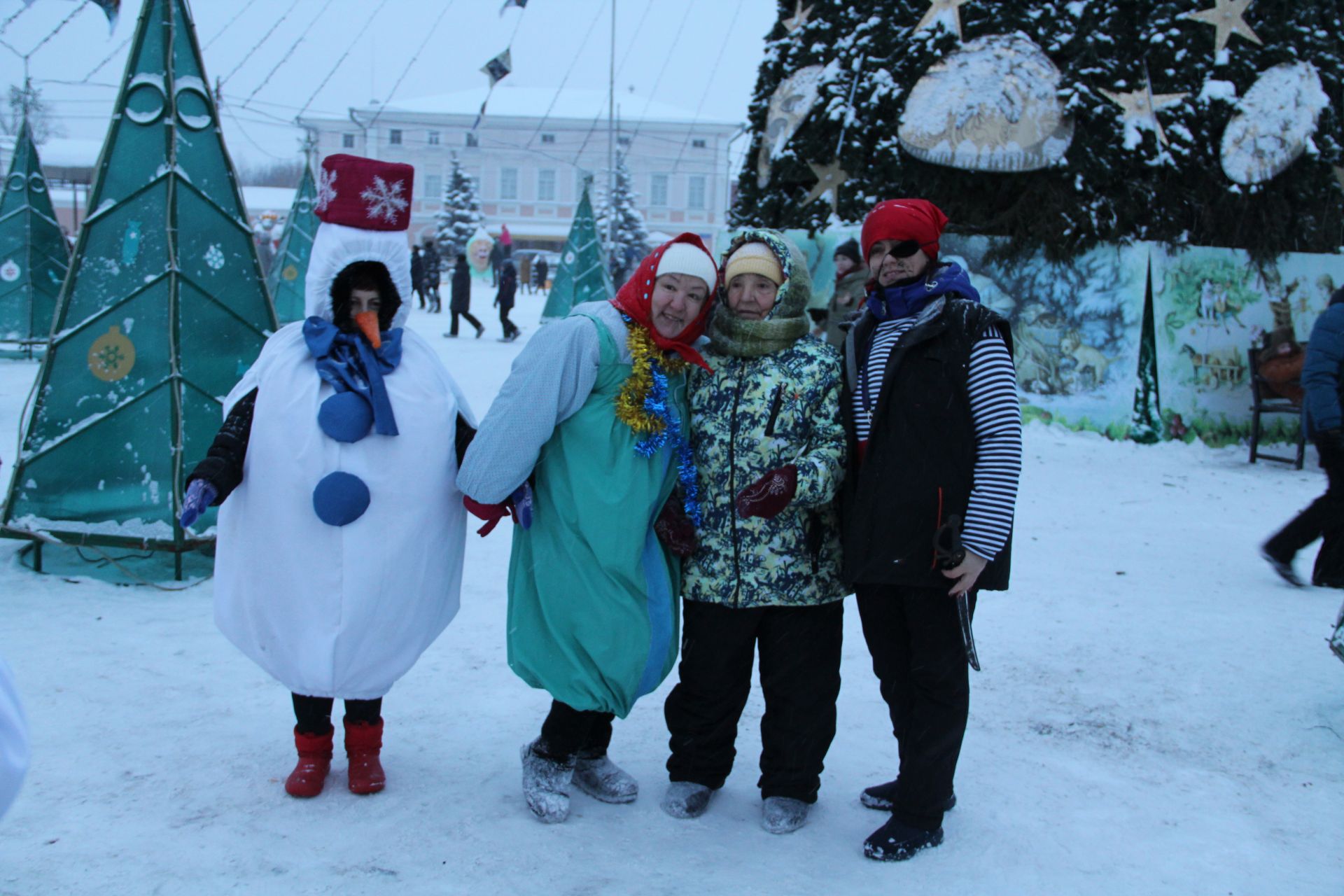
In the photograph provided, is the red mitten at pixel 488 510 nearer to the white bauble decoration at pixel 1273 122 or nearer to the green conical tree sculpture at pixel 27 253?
the white bauble decoration at pixel 1273 122

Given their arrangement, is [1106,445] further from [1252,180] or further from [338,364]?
[338,364]

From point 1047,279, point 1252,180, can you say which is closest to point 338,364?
point 1047,279

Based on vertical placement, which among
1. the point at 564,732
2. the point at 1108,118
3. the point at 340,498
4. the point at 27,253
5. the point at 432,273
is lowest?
the point at 564,732

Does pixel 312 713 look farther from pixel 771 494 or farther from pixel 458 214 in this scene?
pixel 458 214

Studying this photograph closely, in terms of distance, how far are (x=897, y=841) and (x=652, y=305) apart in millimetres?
1624

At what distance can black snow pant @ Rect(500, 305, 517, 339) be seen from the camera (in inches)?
680

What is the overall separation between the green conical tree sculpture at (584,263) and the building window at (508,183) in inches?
1394

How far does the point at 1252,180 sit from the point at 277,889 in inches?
391

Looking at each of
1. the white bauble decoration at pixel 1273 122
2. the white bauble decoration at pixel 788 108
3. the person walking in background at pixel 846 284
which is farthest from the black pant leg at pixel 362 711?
the white bauble decoration at pixel 1273 122

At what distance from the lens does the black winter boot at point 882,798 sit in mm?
3053

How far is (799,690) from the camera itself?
2.92 m

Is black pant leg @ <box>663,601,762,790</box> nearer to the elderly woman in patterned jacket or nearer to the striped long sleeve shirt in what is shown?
the elderly woman in patterned jacket

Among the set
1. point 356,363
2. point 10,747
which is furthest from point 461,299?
point 10,747

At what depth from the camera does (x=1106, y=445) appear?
31.2ft
